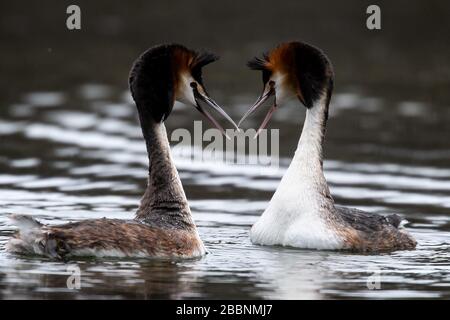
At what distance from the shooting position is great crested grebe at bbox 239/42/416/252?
16172 mm

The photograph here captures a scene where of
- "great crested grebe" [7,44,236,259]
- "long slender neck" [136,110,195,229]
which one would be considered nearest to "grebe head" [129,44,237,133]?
"great crested grebe" [7,44,236,259]

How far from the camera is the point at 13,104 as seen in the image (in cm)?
2977

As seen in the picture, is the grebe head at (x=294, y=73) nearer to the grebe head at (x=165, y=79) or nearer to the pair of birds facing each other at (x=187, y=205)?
the pair of birds facing each other at (x=187, y=205)

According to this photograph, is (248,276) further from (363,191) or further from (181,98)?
(363,191)

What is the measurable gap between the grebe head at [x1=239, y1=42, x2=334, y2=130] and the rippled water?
1912mm

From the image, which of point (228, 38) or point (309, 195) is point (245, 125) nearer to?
point (309, 195)

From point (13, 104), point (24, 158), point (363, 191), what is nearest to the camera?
point (363, 191)

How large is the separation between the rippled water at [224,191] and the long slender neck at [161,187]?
65 cm

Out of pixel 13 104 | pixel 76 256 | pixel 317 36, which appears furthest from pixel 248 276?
pixel 317 36

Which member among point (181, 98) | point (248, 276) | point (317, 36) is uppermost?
point (317, 36)

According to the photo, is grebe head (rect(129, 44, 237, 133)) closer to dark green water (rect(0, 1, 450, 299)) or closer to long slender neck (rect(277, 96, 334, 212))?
long slender neck (rect(277, 96, 334, 212))

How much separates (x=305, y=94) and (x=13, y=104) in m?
14.1

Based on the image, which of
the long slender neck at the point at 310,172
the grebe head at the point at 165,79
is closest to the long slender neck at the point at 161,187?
the grebe head at the point at 165,79

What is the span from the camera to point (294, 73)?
16.8m
